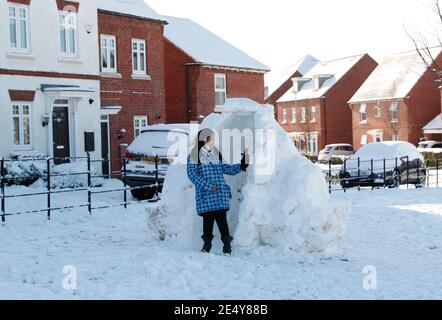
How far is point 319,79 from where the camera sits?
56656 mm

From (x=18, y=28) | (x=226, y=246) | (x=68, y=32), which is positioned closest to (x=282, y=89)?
(x=68, y=32)

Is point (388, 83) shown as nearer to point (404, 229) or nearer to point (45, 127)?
point (45, 127)

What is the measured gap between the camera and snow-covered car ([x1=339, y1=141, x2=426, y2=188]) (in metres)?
21.3

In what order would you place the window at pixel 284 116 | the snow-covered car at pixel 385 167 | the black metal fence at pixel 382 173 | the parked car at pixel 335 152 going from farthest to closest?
the window at pixel 284 116, the parked car at pixel 335 152, the snow-covered car at pixel 385 167, the black metal fence at pixel 382 173

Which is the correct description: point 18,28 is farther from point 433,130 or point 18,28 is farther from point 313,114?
point 313,114

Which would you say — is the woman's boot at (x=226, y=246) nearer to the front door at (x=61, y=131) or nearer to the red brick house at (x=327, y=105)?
the front door at (x=61, y=131)

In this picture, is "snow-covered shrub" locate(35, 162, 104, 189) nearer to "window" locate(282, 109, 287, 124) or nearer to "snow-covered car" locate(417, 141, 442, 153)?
"snow-covered car" locate(417, 141, 442, 153)

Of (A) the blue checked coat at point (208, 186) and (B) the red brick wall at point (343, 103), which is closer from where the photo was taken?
(A) the blue checked coat at point (208, 186)

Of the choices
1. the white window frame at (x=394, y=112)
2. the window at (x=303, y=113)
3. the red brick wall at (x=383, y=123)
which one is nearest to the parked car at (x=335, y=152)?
the red brick wall at (x=383, y=123)

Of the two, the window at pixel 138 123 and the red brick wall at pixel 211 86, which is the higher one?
the red brick wall at pixel 211 86

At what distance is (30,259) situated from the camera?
963 cm

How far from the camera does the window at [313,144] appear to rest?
55438 millimetres

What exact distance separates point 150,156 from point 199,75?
14352mm
